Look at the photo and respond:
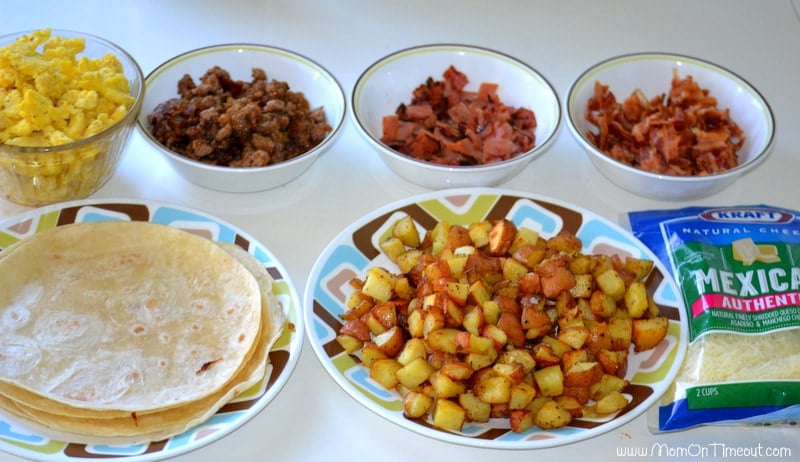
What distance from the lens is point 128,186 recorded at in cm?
202

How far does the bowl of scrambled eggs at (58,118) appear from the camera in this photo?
1.71 meters

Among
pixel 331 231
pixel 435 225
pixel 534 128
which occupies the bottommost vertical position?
pixel 331 231

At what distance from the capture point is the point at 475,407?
4.84 ft

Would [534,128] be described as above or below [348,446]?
above

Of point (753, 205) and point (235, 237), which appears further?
point (753, 205)

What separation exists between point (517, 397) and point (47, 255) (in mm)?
1024

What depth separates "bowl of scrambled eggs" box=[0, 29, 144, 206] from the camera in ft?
5.62

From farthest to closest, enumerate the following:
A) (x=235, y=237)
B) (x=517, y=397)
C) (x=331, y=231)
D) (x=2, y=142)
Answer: (x=331, y=231) → (x=235, y=237) → (x=2, y=142) → (x=517, y=397)

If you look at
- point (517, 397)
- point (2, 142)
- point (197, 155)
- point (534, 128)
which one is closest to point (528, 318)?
point (517, 397)

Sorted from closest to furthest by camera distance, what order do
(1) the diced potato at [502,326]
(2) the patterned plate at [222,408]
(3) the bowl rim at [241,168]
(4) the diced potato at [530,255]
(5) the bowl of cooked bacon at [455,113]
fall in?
(2) the patterned plate at [222,408], (1) the diced potato at [502,326], (4) the diced potato at [530,255], (3) the bowl rim at [241,168], (5) the bowl of cooked bacon at [455,113]

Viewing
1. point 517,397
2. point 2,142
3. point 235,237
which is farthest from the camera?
point 235,237

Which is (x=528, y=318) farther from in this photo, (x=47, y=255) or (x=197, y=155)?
(x=47, y=255)

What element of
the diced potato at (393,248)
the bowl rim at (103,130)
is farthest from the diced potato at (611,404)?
the bowl rim at (103,130)

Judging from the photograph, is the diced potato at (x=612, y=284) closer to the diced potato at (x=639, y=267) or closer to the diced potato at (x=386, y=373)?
the diced potato at (x=639, y=267)
